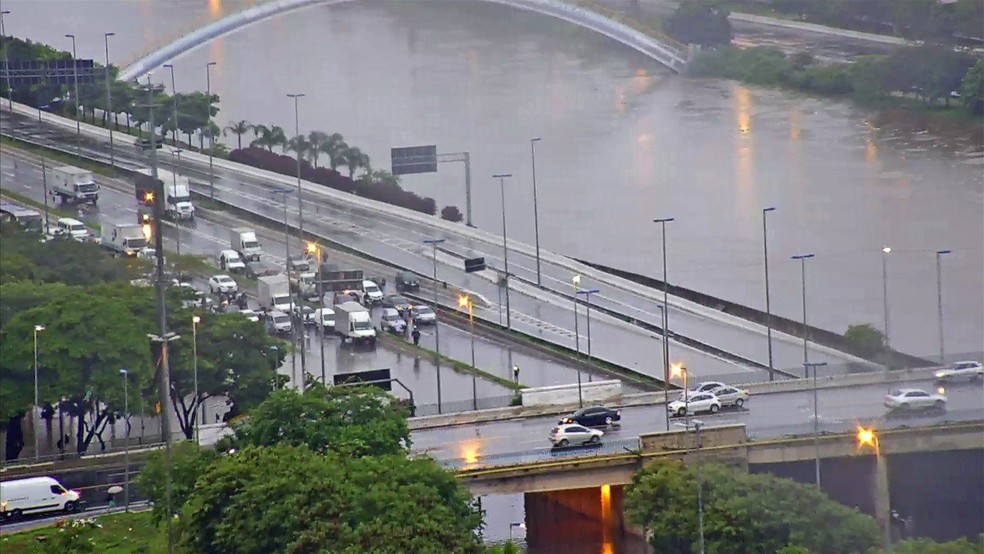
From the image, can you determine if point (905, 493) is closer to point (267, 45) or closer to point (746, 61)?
point (746, 61)

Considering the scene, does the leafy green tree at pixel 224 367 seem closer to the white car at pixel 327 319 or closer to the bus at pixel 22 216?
the white car at pixel 327 319

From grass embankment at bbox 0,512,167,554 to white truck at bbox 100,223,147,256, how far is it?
6485mm

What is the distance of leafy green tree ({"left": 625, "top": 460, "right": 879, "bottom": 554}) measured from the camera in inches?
303

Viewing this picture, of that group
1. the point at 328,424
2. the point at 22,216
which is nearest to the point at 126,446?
the point at 328,424

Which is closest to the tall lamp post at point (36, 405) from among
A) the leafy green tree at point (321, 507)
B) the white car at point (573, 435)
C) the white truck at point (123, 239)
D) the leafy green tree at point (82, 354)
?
the leafy green tree at point (82, 354)

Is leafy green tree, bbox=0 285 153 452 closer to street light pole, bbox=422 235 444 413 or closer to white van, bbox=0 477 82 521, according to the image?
white van, bbox=0 477 82 521

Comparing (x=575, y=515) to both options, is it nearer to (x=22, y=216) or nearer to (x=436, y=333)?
(x=436, y=333)

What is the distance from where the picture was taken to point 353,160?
68.0 feet

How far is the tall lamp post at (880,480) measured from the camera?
8.47 m

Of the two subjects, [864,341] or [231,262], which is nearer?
[864,341]

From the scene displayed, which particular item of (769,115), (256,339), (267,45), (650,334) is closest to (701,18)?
(769,115)

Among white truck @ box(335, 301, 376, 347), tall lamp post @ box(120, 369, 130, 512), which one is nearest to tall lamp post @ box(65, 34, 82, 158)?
white truck @ box(335, 301, 376, 347)

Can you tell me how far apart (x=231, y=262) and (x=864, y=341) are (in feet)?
17.8

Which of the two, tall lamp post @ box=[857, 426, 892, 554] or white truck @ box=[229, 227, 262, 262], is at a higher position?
white truck @ box=[229, 227, 262, 262]
